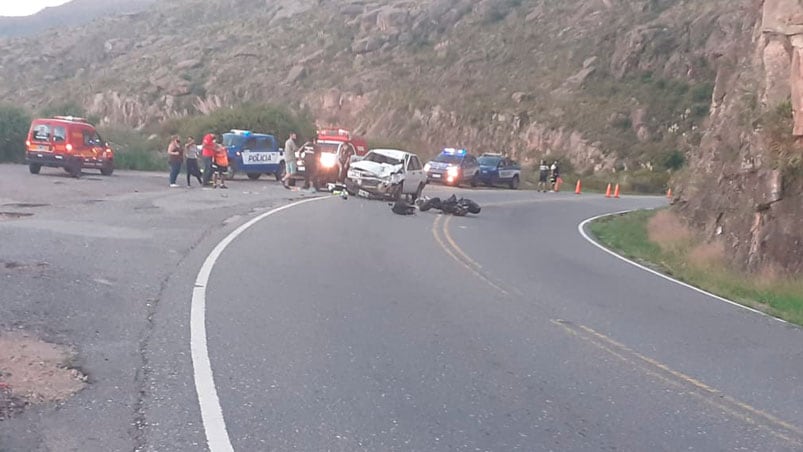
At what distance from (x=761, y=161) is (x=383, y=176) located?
40.3 feet

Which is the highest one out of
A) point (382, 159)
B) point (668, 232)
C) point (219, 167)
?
point (382, 159)

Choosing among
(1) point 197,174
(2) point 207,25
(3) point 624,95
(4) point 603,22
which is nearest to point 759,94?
(1) point 197,174

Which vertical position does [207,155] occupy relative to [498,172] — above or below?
above

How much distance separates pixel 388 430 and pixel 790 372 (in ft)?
15.4

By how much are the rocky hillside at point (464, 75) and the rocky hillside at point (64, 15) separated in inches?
2159

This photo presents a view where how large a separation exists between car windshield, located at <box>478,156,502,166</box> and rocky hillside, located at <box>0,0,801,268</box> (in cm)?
1497

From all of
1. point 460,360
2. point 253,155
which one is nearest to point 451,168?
point 253,155

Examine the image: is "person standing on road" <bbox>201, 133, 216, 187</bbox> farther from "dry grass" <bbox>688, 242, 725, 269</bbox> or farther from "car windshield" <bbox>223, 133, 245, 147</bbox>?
"dry grass" <bbox>688, 242, 725, 269</bbox>

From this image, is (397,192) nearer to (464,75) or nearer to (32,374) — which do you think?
(32,374)

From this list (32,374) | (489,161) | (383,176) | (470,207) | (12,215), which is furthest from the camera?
(489,161)

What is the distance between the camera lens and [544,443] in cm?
627

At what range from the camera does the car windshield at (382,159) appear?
2969cm

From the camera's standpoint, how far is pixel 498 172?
47.8 m

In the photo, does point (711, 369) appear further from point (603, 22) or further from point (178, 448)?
point (603, 22)
